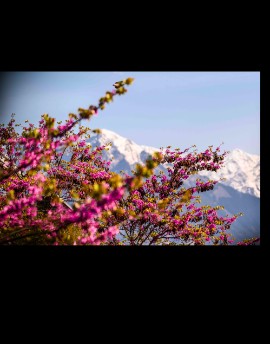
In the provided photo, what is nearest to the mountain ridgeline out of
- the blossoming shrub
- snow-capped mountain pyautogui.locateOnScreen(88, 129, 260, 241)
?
snow-capped mountain pyautogui.locateOnScreen(88, 129, 260, 241)

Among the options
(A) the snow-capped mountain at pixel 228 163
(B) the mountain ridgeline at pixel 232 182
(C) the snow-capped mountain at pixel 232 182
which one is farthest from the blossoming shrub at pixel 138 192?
(A) the snow-capped mountain at pixel 228 163

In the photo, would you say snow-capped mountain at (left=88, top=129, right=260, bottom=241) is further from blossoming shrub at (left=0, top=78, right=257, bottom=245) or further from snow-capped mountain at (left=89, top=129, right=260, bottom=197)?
blossoming shrub at (left=0, top=78, right=257, bottom=245)

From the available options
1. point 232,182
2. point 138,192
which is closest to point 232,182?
point 232,182

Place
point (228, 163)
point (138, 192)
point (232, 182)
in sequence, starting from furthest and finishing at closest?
point (228, 163) < point (232, 182) < point (138, 192)

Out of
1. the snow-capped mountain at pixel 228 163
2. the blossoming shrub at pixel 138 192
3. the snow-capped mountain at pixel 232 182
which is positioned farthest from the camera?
the snow-capped mountain at pixel 228 163

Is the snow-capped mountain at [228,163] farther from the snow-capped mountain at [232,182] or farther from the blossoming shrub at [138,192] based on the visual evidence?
the blossoming shrub at [138,192]

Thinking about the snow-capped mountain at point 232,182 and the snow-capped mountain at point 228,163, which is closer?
the snow-capped mountain at point 232,182

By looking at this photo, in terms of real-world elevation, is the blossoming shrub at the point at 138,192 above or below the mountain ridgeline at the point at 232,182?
below

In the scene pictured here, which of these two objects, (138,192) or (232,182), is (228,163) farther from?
(138,192)

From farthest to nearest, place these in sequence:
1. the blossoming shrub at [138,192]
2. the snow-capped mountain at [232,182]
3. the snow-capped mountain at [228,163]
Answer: the snow-capped mountain at [228,163]
the snow-capped mountain at [232,182]
the blossoming shrub at [138,192]

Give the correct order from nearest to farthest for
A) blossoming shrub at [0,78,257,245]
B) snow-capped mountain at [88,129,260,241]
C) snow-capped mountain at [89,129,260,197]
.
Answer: blossoming shrub at [0,78,257,245] → snow-capped mountain at [88,129,260,241] → snow-capped mountain at [89,129,260,197]
